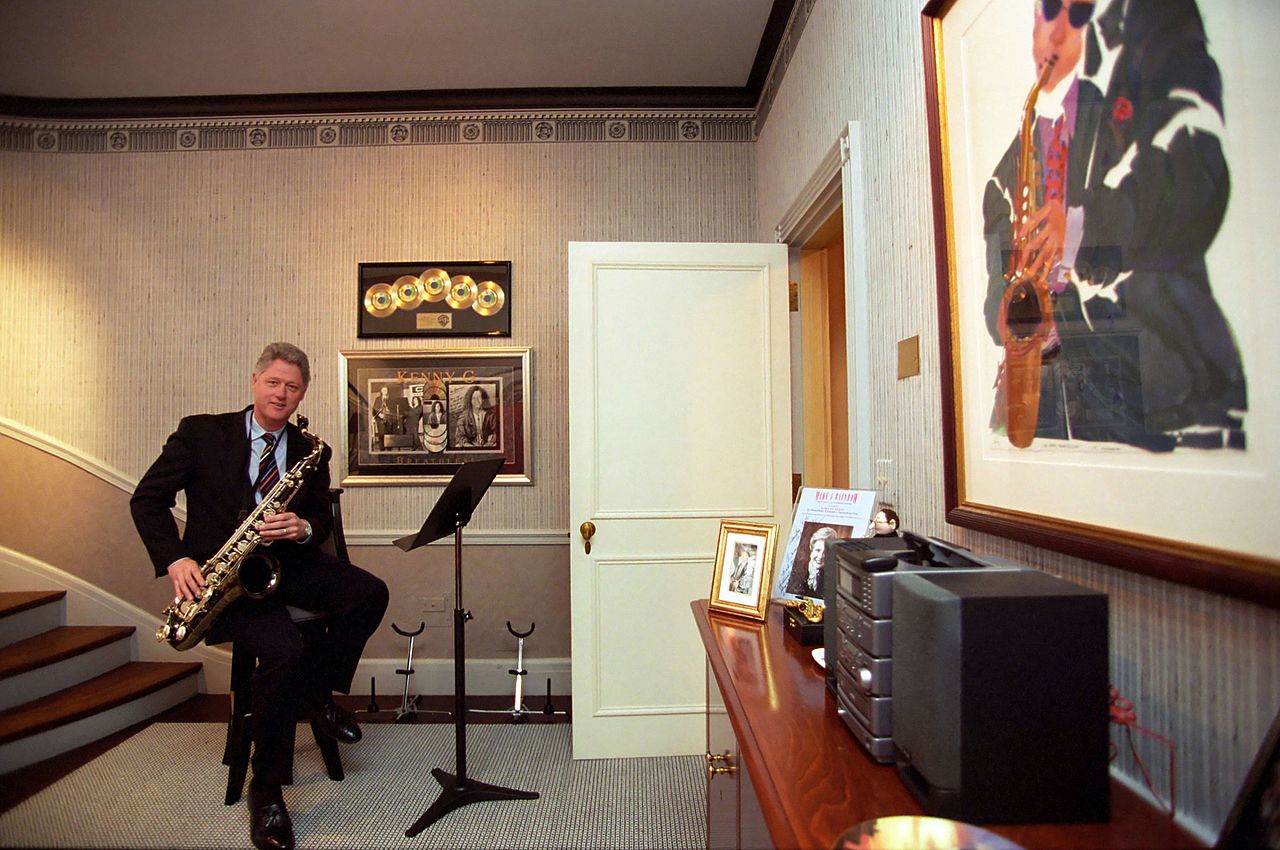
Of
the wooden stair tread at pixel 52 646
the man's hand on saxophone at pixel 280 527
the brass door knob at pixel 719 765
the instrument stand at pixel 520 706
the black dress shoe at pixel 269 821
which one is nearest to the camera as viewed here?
the wooden stair tread at pixel 52 646

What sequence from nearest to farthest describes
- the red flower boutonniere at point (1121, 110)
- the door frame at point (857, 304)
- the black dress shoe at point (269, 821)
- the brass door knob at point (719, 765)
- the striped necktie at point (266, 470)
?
the red flower boutonniere at point (1121, 110) → the brass door knob at point (719, 765) → the door frame at point (857, 304) → the black dress shoe at point (269, 821) → the striped necktie at point (266, 470)

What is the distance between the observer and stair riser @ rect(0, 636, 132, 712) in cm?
94

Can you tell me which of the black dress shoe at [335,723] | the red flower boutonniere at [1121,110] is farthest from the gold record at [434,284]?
the red flower boutonniere at [1121,110]

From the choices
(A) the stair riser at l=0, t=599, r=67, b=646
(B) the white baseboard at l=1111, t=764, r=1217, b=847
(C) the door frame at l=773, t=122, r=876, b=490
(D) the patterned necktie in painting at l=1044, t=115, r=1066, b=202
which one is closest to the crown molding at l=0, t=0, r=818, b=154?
(C) the door frame at l=773, t=122, r=876, b=490

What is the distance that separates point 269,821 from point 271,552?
2.85ft

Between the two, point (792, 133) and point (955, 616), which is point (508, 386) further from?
point (955, 616)

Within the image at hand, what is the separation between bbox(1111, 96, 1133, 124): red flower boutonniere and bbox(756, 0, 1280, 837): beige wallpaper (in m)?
0.60

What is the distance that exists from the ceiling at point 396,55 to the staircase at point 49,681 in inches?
81.5

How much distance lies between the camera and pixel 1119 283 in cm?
84

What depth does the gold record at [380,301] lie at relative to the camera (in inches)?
135

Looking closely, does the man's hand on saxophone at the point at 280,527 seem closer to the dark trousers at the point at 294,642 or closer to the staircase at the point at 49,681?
the dark trousers at the point at 294,642

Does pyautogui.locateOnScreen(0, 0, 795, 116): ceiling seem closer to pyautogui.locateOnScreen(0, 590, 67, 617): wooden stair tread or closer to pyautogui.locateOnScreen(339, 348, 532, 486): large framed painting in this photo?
pyautogui.locateOnScreen(339, 348, 532, 486): large framed painting

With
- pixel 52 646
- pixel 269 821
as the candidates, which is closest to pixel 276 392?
pixel 52 646

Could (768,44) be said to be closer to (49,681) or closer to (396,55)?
(396,55)
